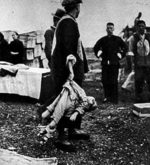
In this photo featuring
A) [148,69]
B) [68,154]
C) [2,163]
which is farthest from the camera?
[148,69]

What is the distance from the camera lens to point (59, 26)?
4.67 metres

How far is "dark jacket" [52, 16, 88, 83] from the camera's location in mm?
4598

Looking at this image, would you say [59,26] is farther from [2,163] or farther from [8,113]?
[8,113]

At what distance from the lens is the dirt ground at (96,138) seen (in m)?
4.52

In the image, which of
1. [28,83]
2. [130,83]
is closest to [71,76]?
[28,83]

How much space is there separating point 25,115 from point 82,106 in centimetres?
238

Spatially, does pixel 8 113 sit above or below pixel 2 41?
below

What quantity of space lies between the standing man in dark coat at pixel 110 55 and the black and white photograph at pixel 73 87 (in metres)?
0.02

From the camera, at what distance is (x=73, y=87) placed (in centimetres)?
463

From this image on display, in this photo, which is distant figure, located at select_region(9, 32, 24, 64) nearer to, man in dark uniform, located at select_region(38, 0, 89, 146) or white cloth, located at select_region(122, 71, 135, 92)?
white cloth, located at select_region(122, 71, 135, 92)

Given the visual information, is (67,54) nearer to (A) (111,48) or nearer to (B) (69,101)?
(B) (69,101)

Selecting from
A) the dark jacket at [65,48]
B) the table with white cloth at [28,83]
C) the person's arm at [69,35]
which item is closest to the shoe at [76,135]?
the dark jacket at [65,48]

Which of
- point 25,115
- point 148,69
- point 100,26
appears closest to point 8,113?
point 25,115

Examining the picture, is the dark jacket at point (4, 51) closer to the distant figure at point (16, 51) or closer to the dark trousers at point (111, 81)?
the distant figure at point (16, 51)
